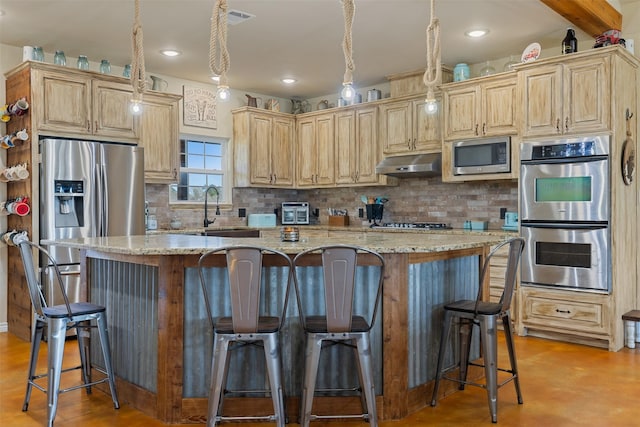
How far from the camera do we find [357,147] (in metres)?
6.47

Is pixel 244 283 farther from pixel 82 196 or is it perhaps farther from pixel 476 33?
pixel 476 33

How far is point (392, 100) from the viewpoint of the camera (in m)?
6.05

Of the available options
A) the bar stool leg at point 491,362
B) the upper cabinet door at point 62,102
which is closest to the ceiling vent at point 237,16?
the upper cabinet door at point 62,102

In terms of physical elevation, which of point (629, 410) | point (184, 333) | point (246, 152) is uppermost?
point (246, 152)

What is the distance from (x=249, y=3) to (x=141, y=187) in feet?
6.84

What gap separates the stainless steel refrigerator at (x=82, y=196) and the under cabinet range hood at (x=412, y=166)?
268 cm

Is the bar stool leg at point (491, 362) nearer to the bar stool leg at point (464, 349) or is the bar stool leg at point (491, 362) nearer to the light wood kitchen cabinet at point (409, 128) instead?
the bar stool leg at point (464, 349)

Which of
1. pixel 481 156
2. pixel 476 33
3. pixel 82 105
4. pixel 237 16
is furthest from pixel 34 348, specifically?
pixel 476 33

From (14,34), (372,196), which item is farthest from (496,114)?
(14,34)

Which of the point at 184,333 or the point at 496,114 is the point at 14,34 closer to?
the point at 184,333

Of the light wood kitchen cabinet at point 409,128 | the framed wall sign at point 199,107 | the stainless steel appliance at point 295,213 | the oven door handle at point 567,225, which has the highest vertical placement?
the framed wall sign at point 199,107

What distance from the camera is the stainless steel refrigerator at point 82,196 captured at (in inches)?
179

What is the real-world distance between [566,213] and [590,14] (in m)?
1.59

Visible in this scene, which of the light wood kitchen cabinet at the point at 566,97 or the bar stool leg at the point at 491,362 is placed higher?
the light wood kitchen cabinet at the point at 566,97
